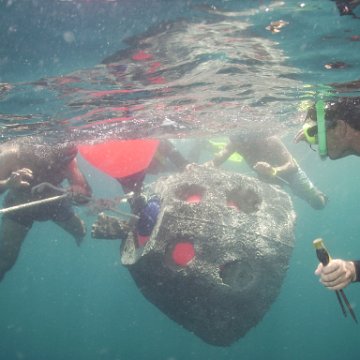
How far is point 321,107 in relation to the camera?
210 inches

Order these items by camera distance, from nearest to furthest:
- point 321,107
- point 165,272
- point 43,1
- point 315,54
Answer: point 43,1 < point 321,107 < point 315,54 < point 165,272

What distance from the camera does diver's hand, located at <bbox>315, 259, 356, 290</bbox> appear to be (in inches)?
148

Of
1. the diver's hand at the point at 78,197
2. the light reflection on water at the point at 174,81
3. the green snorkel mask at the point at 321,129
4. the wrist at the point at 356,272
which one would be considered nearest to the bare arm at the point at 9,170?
the light reflection on water at the point at 174,81

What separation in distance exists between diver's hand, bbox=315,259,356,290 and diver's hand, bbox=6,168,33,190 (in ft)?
25.5

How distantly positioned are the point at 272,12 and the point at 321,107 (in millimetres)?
1972

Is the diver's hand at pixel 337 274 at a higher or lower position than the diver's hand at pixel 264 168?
higher

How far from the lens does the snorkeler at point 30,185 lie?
952cm

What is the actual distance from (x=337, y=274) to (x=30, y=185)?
29.3 feet

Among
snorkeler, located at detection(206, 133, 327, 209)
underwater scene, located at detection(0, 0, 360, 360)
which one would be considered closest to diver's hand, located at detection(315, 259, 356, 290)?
underwater scene, located at detection(0, 0, 360, 360)

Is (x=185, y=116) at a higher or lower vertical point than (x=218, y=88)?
lower

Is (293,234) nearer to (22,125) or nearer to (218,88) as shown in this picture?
(218,88)

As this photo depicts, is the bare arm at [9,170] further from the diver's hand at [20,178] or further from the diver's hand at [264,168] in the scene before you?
the diver's hand at [264,168]

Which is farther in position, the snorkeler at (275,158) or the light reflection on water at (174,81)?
the snorkeler at (275,158)

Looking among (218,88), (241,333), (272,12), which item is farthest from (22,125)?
(241,333)
